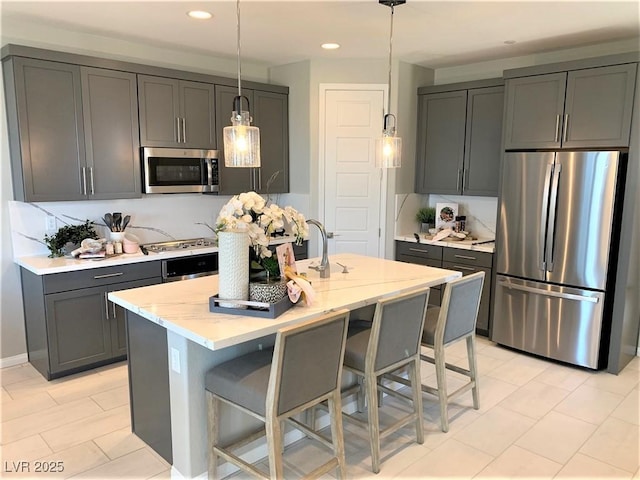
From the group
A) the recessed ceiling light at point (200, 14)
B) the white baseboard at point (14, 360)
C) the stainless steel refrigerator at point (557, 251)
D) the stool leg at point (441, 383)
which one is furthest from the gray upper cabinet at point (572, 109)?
the white baseboard at point (14, 360)

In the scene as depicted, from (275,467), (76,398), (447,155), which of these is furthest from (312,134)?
(275,467)

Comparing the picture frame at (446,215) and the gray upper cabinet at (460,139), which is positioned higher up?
the gray upper cabinet at (460,139)

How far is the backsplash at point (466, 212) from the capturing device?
16.1 feet

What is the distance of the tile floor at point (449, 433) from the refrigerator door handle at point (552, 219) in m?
0.89

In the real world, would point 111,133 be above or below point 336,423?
above

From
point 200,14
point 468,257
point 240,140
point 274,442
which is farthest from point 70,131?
point 468,257

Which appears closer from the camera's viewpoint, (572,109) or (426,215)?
(572,109)

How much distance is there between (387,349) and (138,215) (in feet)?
9.02

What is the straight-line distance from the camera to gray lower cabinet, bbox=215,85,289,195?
14.7 ft

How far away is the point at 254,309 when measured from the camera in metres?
2.26

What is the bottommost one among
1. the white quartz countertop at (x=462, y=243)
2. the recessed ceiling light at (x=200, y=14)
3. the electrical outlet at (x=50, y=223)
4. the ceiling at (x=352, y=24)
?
the white quartz countertop at (x=462, y=243)

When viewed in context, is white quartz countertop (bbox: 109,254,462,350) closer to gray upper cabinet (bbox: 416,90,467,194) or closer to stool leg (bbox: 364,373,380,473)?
stool leg (bbox: 364,373,380,473)

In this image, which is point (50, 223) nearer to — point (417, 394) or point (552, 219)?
point (417, 394)

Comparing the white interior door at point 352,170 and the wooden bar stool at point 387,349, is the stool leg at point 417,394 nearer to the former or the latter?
the wooden bar stool at point 387,349
